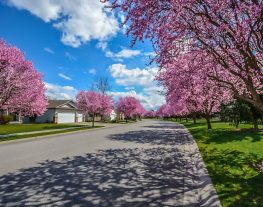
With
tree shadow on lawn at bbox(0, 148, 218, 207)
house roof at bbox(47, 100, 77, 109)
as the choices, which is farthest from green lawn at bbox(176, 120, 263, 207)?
house roof at bbox(47, 100, 77, 109)

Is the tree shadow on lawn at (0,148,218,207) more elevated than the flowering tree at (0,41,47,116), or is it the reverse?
the flowering tree at (0,41,47,116)

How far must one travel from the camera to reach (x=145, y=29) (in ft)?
25.6

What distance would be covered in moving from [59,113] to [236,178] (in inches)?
2513

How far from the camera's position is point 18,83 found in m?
24.7

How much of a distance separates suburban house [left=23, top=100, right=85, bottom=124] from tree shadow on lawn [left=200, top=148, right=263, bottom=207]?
5785 cm

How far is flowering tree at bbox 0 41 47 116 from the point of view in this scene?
80.1 feet

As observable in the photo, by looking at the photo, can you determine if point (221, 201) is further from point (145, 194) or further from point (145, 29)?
point (145, 29)

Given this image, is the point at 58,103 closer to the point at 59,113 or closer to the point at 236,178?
the point at 59,113

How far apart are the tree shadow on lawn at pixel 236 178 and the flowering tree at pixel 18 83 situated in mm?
16619

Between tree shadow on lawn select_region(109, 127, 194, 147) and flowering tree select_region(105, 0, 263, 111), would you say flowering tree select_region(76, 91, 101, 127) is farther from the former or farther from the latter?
flowering tree select_region(105, 0, 263, 111)

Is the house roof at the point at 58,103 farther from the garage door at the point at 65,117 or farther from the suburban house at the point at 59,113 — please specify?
the garage door at the point at 65,117

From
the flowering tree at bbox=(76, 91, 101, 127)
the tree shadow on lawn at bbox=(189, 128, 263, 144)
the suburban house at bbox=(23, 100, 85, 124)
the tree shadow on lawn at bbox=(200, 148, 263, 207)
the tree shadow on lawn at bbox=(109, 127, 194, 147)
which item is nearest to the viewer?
the tree shadow on lawn at bbox=(200, 148, 263, 207)

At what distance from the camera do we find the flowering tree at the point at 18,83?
24422 mm

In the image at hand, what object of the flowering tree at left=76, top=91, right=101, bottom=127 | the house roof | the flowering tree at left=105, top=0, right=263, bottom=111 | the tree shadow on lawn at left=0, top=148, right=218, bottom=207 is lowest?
the tree shadow on lawn at left=0, top=148, right=218, bottom=207
